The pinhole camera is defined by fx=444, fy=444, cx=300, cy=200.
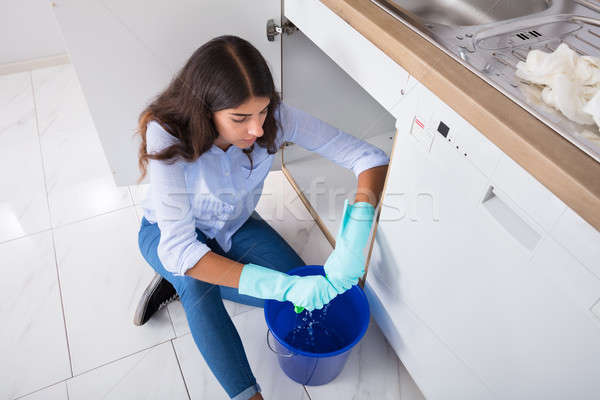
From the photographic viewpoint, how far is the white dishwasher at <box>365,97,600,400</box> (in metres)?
0.65

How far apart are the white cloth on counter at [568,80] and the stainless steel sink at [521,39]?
15 mm

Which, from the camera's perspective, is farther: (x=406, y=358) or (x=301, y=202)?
(x=301, y=202)

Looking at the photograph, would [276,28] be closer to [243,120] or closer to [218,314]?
[243,120]

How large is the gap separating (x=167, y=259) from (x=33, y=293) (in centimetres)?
62

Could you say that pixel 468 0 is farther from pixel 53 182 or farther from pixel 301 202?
pixel 53 182

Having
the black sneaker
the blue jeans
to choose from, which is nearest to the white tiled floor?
the black sneaker

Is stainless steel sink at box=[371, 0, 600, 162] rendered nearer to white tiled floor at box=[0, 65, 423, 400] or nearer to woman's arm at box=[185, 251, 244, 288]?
woman's arm at box=[185, 251, 244, 288]

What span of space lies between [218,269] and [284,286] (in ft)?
0.49

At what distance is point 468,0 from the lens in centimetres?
114

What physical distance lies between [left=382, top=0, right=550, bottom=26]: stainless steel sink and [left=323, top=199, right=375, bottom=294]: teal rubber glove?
0.49 m

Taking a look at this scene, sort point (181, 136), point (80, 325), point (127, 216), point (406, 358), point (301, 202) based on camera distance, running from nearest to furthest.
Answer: point (181, 136) < point (406, 358) < point (80, 325) < point (127, 216) < point (301, 202)

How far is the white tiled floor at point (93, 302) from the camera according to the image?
1.14 metres

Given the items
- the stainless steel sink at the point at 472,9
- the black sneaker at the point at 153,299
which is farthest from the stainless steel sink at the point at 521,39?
the black sneaker at the point at 153,299

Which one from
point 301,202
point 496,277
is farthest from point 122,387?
point 496,277
